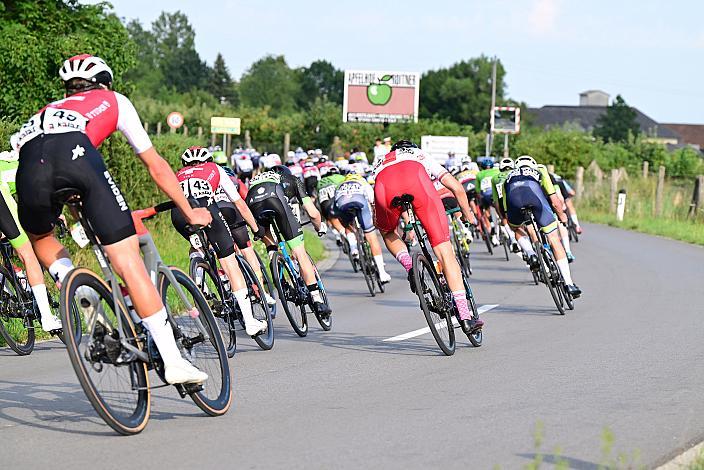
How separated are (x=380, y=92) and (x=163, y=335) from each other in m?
55.0

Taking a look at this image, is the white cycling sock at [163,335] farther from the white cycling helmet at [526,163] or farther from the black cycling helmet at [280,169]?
the white cycling helmet at [526,163]

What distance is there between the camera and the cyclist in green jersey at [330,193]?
20625 mm

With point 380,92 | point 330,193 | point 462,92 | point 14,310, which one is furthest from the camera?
point 462,92

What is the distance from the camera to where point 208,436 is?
7008mm

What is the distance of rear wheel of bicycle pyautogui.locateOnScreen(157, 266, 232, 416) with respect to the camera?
7.34 meters

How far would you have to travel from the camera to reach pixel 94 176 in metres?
6.60

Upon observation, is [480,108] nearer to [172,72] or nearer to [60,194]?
[172,72]

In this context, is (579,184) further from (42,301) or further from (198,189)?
(42,301)

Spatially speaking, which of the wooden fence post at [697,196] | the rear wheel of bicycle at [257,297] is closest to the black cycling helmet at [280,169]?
the rear wheel of bicycle at [257,297]

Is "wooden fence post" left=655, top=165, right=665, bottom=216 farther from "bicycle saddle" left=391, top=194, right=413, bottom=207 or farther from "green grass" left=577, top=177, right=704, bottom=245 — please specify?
"bicycle saddle" left=391, top=194, right=413, bottom=207

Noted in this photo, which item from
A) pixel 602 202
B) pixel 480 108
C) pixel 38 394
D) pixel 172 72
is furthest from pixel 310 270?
pixel 172 72

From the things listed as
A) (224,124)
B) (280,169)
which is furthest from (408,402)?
(224,124)

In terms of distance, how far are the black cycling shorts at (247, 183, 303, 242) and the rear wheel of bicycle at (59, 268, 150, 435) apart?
5.61m

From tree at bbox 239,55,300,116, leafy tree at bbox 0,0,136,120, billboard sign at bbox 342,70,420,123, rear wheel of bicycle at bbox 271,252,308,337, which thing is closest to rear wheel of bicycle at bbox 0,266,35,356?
rear wheel of bicycle at bbox 271,252,308,337
